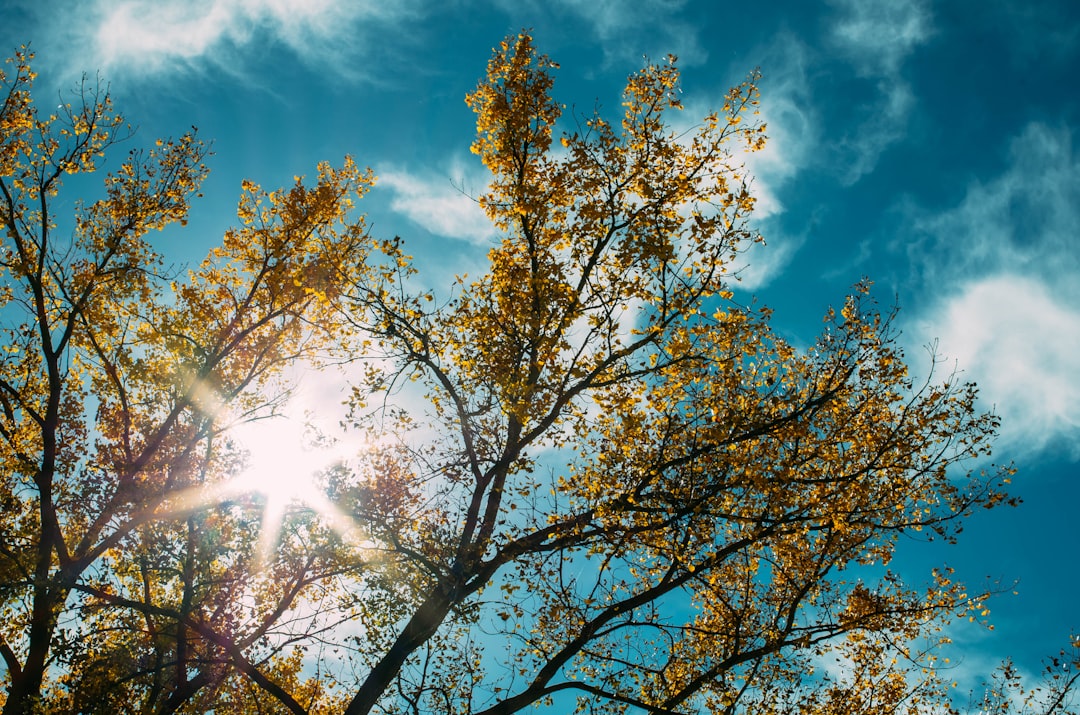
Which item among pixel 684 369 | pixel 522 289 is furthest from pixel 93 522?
pixel 684 369

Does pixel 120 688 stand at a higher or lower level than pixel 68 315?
lower

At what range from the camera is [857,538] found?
1400 cm

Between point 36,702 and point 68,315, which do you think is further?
point 68,315

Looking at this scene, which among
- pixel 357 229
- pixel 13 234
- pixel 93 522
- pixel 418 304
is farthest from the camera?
pixel 357 229

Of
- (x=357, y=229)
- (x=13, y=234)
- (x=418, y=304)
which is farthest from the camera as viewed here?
(x=357, y=229)

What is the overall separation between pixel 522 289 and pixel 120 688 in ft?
42.7

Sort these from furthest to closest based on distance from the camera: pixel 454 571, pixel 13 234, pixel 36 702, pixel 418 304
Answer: pixel 13 234 < pixel 418 304 < pixel 36 702 < pixel 454 571

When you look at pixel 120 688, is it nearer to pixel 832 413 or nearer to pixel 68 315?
pixel 68 315

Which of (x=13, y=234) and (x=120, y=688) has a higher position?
(x=13, y=234)

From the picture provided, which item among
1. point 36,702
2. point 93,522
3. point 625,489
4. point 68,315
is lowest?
point 36,702

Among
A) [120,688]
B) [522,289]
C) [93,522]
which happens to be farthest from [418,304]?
[120,688]

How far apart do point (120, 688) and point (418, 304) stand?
1132 cm

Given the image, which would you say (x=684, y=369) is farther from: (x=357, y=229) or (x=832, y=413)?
(x=357, y=229)

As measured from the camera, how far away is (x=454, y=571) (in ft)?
39.5
